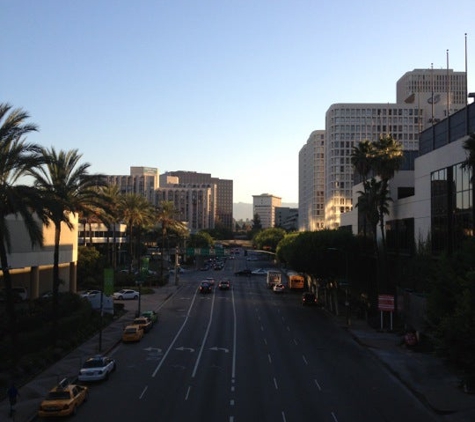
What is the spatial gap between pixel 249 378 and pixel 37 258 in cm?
3121

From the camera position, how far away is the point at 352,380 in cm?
3119

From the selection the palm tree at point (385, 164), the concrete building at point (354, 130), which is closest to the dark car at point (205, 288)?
the palm tree at point (385, 164)

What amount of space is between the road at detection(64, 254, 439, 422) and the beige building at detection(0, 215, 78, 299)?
1279 cm

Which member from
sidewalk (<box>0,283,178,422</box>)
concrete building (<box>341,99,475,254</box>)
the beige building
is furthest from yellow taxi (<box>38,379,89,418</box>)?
concrete building (<box>341,99,475,254</box>)

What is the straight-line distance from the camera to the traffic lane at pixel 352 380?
24875 mm

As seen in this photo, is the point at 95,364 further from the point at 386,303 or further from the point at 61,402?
the point at 386,303

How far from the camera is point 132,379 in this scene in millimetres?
31031

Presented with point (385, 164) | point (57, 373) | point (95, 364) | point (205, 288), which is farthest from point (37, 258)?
point (385, 164)

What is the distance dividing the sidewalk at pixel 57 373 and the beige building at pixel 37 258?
8.32 meters

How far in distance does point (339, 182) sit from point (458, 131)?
464 feet

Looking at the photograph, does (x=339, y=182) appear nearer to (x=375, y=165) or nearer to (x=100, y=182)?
(x=375, y=165)

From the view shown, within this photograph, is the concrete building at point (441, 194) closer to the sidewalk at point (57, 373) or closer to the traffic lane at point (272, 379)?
the traffic lane at point (272, 379)

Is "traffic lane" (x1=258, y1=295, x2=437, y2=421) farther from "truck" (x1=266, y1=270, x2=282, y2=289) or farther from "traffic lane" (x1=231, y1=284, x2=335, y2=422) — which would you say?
"truck" (x1=266, y1=270, x2=282, y2=289)

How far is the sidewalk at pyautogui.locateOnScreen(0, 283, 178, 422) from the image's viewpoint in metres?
24.8
